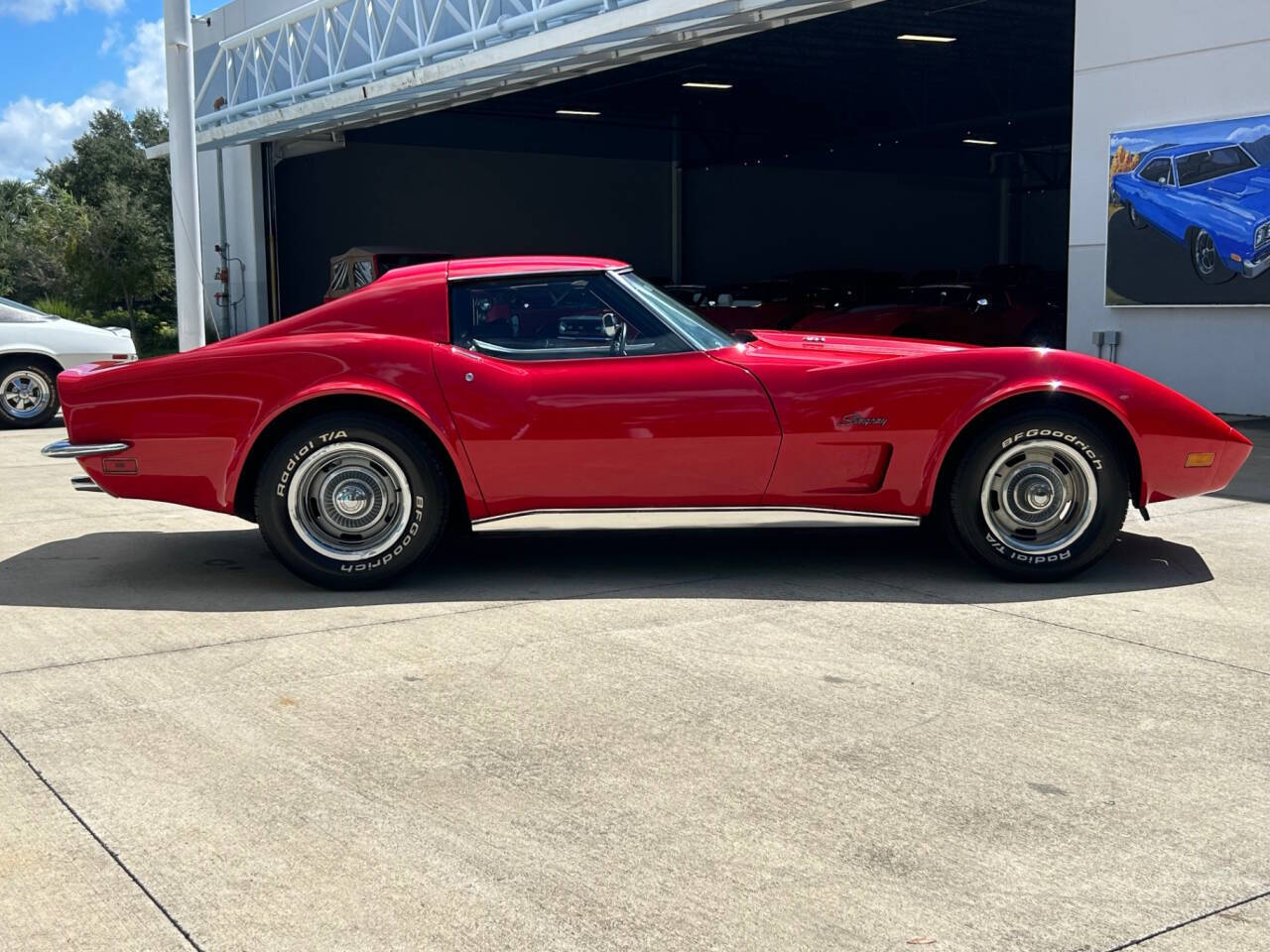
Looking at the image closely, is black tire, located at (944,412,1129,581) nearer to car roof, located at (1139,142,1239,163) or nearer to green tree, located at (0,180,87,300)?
car roof, located at (1139,142,1239,163)

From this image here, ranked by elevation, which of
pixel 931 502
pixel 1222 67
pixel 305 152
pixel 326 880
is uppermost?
pixel 305 152

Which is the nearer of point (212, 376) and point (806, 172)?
point (212, 376)

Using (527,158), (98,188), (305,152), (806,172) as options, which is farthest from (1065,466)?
Result: (98,188)

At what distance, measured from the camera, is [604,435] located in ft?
17.5

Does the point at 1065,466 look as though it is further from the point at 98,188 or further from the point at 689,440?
the point at 98,188

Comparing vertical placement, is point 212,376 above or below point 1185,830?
above

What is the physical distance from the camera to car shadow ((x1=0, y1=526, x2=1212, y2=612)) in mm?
5305

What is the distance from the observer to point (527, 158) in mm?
33469

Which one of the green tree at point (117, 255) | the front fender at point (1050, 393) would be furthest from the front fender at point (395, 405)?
the green tree at point (117, 255)

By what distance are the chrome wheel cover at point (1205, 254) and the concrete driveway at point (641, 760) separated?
285 inches

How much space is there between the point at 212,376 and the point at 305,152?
2585 centimetres

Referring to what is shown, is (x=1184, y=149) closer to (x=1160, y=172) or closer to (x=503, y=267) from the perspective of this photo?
(x=1160, y=172)

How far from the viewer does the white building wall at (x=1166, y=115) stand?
11961mm

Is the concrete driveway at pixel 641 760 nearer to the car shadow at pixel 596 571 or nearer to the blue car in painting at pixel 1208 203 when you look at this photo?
the car shadow at pixel 596 571
